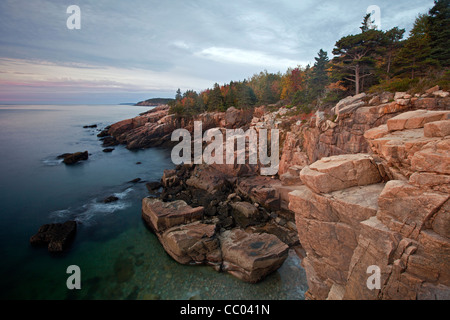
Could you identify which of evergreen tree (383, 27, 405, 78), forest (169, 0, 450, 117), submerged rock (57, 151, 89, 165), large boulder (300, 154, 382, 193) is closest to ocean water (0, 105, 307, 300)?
submerged rock (57, 151, 89, 165)

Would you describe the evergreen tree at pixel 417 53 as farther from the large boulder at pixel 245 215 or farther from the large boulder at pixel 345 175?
the large boulder at pixel 245 215

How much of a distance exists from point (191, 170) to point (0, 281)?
21170 millimetres

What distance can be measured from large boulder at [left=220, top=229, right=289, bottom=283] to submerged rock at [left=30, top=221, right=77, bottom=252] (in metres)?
13.8

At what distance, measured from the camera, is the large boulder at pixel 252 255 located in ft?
43.3

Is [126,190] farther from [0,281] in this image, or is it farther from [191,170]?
[0,281]

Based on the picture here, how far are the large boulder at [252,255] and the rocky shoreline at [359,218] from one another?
0.23 ft

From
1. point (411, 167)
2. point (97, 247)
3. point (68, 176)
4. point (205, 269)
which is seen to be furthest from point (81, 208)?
point (411, 167)

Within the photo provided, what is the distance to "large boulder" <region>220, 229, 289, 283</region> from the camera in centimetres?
1321

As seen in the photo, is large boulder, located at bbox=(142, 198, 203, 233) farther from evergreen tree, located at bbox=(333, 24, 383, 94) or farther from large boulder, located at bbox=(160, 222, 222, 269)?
evergreen tree, located at bbox=(333, 24, 383, 94)

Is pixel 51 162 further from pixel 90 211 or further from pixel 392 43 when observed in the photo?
pixel 392 43

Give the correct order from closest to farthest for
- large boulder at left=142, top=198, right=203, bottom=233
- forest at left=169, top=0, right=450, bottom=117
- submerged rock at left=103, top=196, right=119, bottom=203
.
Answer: large boulder at left=142, top=198, right=203, bottom=233
forest at left=169, top=0, right=450, bottom=117
submerged rock at left=103, top=196, right=119, bottom=203

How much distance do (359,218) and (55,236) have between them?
2298cm

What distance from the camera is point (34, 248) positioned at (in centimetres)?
1664
